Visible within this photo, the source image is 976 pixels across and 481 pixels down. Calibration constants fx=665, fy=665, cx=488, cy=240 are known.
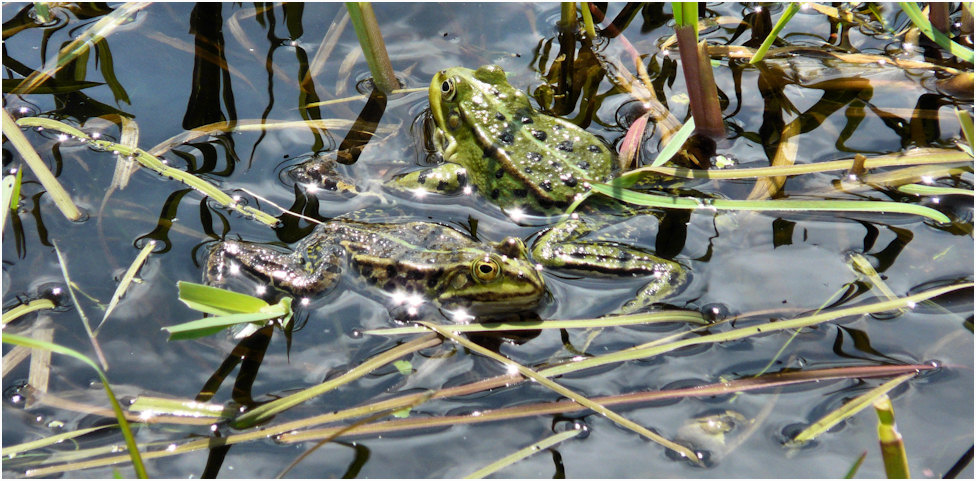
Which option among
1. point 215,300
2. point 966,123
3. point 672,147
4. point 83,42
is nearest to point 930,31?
point 966,123

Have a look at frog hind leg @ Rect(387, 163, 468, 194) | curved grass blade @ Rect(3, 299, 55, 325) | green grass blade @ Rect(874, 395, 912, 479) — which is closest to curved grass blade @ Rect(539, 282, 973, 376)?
green grass blade @ Rect(874, 395, 912, 479)

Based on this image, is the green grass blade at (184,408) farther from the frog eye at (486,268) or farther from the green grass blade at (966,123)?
the green grass blade at (966,123)

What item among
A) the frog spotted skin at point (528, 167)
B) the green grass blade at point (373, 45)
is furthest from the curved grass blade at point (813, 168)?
the green grass blade at point (373, 45)

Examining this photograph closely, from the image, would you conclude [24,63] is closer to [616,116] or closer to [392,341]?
[392,341]

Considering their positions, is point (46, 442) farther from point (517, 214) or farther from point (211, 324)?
point (517, 214)

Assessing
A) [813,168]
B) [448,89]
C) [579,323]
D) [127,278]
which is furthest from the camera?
[448,89]

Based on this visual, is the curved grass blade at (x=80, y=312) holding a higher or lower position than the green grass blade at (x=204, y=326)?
lower
